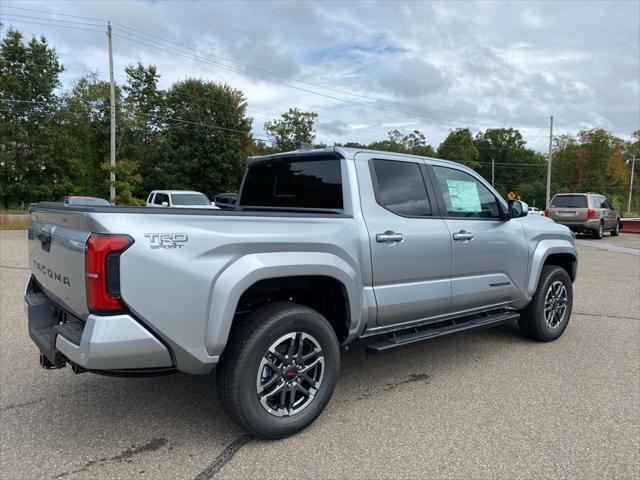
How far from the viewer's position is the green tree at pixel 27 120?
107 ft

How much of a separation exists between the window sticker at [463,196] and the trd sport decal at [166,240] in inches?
100.0

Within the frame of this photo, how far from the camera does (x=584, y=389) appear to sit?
382 cm

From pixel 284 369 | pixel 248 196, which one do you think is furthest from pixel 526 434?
pixel 248 196

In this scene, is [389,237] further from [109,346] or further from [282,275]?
[109,346]

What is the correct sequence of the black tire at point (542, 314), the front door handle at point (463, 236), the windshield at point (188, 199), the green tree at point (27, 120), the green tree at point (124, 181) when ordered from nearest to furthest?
the front door handle at point (463, 236)
the black tire at point (542, 314)
the windshield at point (188, 199)
the green tree at point (124, 181)
the green tree at point (27, 120)

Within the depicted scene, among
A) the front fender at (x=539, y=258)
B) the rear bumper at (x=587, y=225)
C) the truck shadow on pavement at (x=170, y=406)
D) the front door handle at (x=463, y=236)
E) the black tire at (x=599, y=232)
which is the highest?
the front door handle at (x=463, y=236)

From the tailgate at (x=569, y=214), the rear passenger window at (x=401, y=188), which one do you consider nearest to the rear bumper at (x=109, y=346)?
the rear passenger window at (x=401, y=188)

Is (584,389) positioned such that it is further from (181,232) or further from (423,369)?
(181,232)

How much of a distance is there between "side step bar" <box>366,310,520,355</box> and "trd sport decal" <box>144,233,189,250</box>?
1.60 m

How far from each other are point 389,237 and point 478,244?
3.80 ft

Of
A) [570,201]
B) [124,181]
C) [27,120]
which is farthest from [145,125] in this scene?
[570,201]

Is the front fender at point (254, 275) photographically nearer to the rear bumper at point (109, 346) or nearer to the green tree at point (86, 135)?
the rear bumper at point (109, 346)

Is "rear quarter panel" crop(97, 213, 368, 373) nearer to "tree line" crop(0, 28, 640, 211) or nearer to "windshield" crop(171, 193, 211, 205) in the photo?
"windshield" crop(171, 193, 211, 205)

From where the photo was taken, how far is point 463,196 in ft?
14.5
